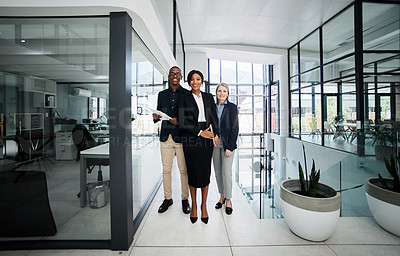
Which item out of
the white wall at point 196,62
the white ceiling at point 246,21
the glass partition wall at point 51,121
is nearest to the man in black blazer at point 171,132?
the glass partition wall at point 51,121

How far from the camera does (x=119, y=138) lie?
1.62m

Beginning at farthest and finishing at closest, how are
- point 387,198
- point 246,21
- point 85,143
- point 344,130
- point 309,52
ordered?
point 309,52 < point 246,21 < point 344,130 < point 387,198 < point 85,143

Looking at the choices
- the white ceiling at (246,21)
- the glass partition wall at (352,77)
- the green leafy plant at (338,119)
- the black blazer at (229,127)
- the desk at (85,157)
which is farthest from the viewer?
the green leafy plant at (338,119)

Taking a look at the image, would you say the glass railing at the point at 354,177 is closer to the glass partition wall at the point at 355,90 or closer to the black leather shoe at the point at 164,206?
the glass partition wall at the point at 355,90

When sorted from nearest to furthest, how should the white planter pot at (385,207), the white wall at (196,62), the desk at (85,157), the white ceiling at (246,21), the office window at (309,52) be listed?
the desk at (85,157)
the white planter pot at (385,207)
the white ceiling at (246,21)
the office window at (309,52)
the white wall at (196,62)

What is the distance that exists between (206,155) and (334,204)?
1.25 metres

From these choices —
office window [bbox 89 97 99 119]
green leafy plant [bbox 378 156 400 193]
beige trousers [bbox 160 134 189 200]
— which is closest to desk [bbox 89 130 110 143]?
office window [bbox 89 97 99 119]

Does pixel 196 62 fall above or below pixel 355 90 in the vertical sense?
above

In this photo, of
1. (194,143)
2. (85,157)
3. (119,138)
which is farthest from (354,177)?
(85,157)

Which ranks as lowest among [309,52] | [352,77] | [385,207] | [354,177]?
[385,207]

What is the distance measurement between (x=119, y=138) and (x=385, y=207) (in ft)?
8.67

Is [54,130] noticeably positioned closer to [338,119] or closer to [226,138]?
[226,138]

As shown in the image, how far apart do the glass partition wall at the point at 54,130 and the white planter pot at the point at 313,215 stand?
1.70 meters

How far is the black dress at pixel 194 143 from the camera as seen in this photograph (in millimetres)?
2020
